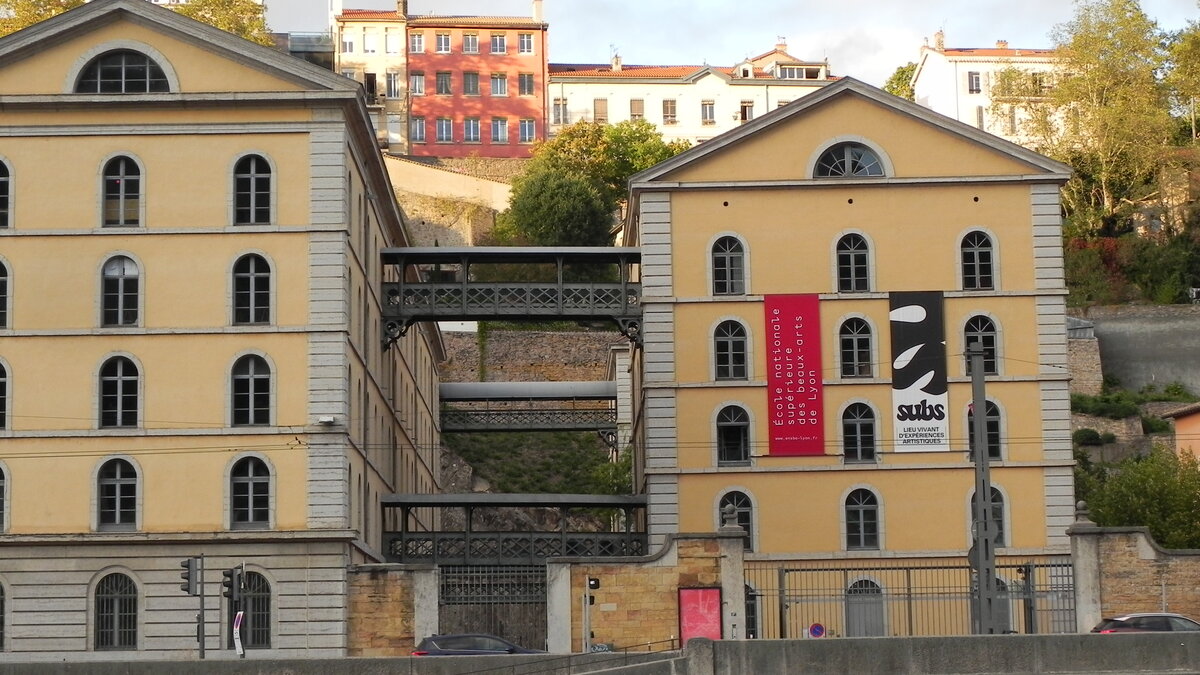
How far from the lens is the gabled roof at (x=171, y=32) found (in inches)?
1970

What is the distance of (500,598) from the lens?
47375 mm

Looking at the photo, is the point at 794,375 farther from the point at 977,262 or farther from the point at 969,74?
the point at 969,74

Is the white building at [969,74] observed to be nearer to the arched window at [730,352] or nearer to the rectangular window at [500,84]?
the rectangular window at [500,84]

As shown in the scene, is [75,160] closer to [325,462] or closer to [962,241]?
[325,462]

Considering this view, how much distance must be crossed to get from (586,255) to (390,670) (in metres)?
23.4

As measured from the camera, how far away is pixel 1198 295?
94.5m

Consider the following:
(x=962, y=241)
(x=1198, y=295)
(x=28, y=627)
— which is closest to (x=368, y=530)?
(x=28, y=627)

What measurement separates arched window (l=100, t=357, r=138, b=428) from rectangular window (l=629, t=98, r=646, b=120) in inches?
3230

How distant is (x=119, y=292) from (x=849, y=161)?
64.0 ft

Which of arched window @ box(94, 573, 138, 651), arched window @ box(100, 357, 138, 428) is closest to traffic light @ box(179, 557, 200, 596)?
arched window @ box(94, 573, 138, 651)

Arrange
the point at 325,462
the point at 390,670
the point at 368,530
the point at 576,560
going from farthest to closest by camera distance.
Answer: the point at 368,530
the point at 325,462
the point at 576,560
the point at 390,670

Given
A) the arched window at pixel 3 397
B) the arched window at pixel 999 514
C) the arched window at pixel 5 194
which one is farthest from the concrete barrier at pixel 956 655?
the arched window at pixel 999 514

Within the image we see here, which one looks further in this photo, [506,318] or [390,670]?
[506,318]

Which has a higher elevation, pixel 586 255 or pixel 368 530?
pixel 586 255
